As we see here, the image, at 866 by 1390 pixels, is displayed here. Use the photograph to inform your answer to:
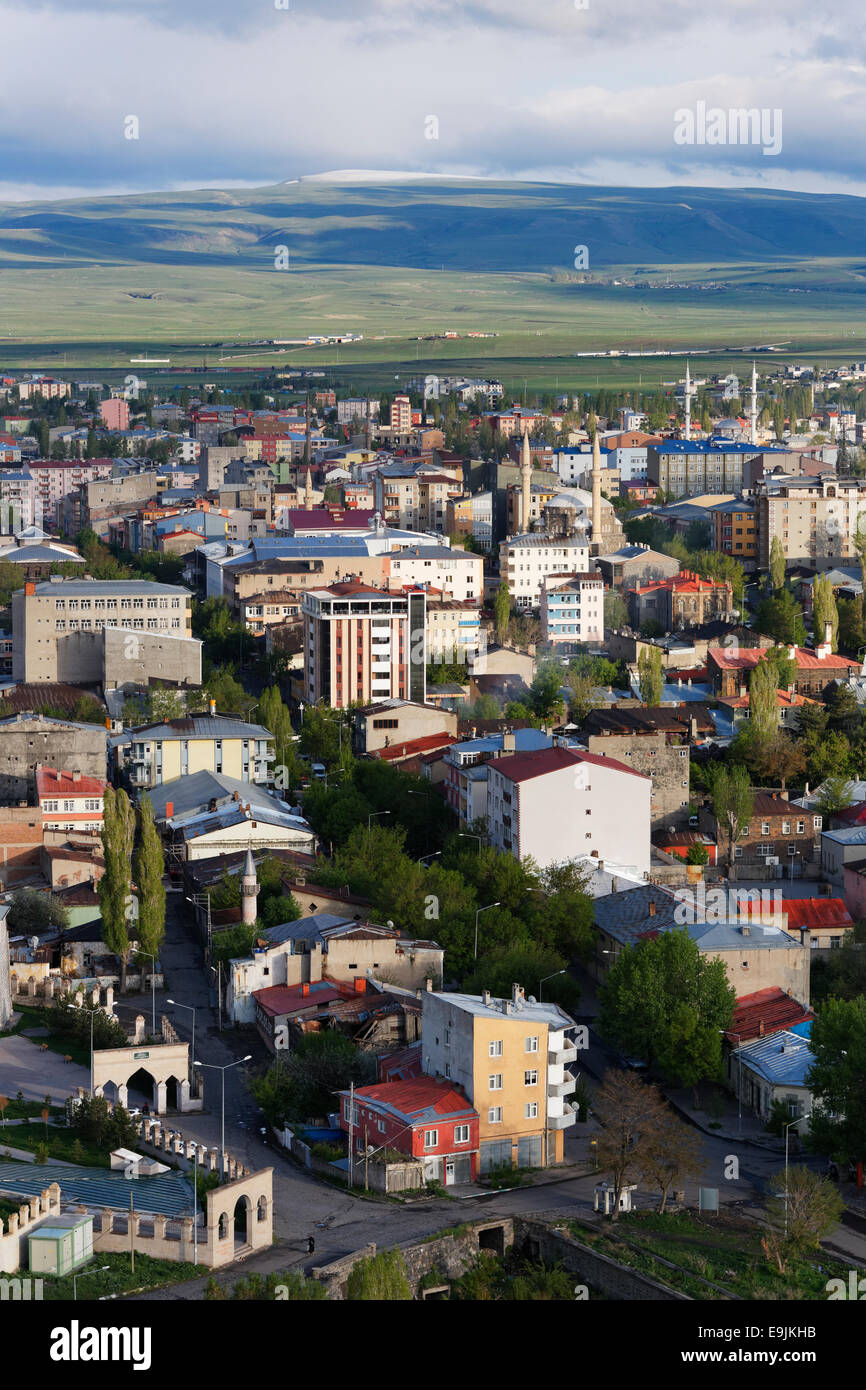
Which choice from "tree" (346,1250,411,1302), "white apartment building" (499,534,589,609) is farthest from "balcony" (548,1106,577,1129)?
"white apartment building" (499,534,589,609)

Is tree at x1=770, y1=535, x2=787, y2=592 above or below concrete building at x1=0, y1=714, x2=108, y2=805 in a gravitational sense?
above

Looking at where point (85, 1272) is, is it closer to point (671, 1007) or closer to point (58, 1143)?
point (58, 1143)

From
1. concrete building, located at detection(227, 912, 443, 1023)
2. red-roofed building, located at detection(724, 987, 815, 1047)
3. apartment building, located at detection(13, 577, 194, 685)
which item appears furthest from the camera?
apartment building, located at detection(13, 577, 194, 685)

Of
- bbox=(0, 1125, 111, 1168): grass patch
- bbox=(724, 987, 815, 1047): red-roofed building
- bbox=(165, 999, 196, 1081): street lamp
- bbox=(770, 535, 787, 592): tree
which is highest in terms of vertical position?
bbox=(770, 535, 787, 592): tree

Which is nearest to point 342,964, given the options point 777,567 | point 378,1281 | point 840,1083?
point 840,1083

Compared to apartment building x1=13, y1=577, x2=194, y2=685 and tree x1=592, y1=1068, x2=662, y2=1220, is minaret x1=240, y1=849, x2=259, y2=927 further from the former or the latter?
apartment building x1=13, y1=577, x2=194, y2=685

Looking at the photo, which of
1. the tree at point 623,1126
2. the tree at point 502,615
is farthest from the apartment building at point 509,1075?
the tree at point 502,615

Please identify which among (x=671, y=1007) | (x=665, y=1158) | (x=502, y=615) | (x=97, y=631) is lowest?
(x=665, y=1158)
